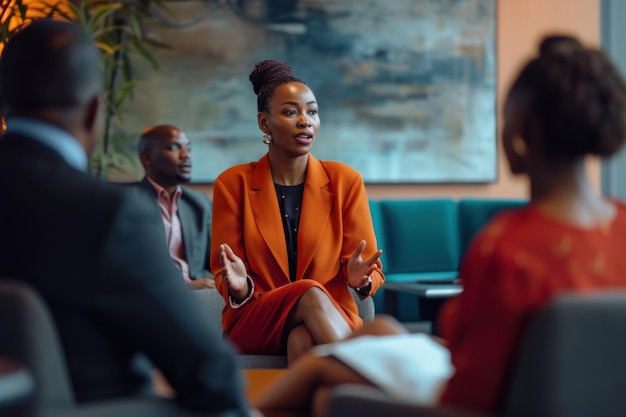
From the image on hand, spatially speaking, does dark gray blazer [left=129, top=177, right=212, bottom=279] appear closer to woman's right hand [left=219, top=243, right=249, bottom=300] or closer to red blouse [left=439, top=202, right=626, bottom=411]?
woman's right hand [left=219, top=243, right=249, bottom=300]

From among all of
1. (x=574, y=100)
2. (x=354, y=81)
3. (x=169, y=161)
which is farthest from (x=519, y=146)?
(x=354, y=81)

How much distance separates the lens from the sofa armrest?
4.53 feet

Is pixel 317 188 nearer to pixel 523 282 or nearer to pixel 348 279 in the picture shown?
pixel 348 279

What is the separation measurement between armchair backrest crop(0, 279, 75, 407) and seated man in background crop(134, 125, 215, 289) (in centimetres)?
318

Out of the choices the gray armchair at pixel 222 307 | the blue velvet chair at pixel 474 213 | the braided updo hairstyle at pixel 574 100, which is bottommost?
the gray armchair at pixel 222 307

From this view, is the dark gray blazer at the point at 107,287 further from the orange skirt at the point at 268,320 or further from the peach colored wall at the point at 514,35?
the peach colored wall at the point at 514,35

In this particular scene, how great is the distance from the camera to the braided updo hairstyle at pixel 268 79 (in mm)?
3418

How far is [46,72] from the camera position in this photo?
1467 mm

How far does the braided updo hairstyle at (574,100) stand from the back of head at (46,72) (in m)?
0.70

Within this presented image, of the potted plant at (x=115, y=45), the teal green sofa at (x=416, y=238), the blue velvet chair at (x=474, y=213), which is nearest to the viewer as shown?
the potted plant at (x=115, y=45)

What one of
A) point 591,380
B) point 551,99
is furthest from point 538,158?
point 591,380

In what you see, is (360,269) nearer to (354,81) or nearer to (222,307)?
(222,307)

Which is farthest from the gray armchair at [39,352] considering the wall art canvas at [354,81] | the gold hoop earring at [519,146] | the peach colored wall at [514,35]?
the peach colored wall at [514,35]

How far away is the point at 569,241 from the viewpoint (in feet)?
4.58
